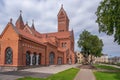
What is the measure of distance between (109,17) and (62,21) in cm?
6092

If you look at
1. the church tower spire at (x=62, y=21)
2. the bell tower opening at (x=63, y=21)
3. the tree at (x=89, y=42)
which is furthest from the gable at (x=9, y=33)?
the church tower spire at (x=62, y=21)

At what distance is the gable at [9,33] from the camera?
105ft

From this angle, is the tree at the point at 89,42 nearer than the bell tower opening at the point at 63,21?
Yes

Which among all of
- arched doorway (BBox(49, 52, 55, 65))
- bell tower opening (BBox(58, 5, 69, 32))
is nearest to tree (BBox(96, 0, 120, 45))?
arched doorway (BBox(49, 52, 55, 65))

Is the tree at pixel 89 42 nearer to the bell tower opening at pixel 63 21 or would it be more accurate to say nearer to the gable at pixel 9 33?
the bell tower opening at pixel 63 21

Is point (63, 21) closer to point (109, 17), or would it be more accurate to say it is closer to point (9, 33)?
point (9, 33)

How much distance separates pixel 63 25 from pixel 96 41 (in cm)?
2180

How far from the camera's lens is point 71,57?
264ft

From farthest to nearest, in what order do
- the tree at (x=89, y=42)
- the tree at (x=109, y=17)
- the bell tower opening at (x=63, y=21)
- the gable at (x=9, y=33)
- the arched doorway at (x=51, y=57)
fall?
the bell tower opening at (x=63, y=21)
the tree at (x=89, y=42)
the arched doorway at (x=51, y=57)
the gable at (x=9, y=33)
the tree at (x=109, y=17)

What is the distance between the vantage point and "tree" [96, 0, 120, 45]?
24875mm

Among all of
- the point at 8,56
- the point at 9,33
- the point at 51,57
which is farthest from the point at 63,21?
the point at 8,56

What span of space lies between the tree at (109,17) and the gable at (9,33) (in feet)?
49.1

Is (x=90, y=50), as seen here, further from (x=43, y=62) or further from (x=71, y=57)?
(x=43, y=62)

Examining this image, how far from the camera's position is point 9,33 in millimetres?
32562
